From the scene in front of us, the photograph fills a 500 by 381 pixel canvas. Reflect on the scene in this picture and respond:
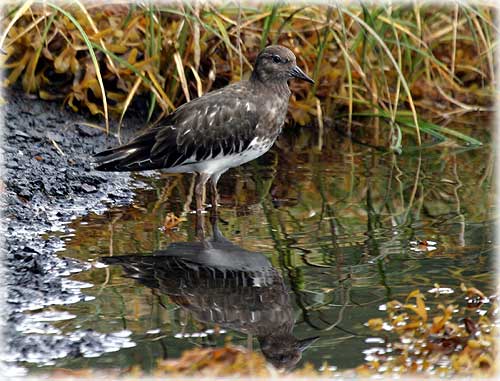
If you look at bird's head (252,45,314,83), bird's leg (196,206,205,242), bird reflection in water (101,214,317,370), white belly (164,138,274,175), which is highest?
bird's head (252,45,314,83)

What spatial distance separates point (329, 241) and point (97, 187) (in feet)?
6.21

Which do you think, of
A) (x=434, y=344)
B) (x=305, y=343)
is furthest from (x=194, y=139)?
(x=434, y=344)

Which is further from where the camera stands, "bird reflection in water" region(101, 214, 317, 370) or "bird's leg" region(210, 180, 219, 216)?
"bird's leg" region(210, 180, 219, 216)

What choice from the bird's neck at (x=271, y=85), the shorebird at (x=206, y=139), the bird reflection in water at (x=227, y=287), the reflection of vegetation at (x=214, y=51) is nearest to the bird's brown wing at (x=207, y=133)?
the shorebird at (x=206, y=139)

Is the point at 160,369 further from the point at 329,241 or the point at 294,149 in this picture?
the point at 294,149

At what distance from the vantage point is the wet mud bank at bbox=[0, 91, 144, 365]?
15.9ft

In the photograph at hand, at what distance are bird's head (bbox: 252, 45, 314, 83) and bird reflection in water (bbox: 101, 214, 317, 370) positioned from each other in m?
1.42

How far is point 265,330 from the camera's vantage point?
5.13m

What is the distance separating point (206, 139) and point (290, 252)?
1215 millimetres

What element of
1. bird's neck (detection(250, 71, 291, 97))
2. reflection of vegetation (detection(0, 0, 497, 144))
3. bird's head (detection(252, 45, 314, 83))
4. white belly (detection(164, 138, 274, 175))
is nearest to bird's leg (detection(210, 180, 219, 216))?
white belly (detection(164, 138, 274, 175))

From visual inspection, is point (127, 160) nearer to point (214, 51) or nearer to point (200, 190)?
point (200, 190)

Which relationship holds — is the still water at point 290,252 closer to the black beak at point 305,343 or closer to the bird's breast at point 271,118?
the black beak at point 305,343

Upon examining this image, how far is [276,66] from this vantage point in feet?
24.8

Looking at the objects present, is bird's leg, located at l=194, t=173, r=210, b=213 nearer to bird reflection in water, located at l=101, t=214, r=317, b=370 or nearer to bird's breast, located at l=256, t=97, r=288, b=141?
bird reflection in water, located at l=101, t=214, r=317, b=370
